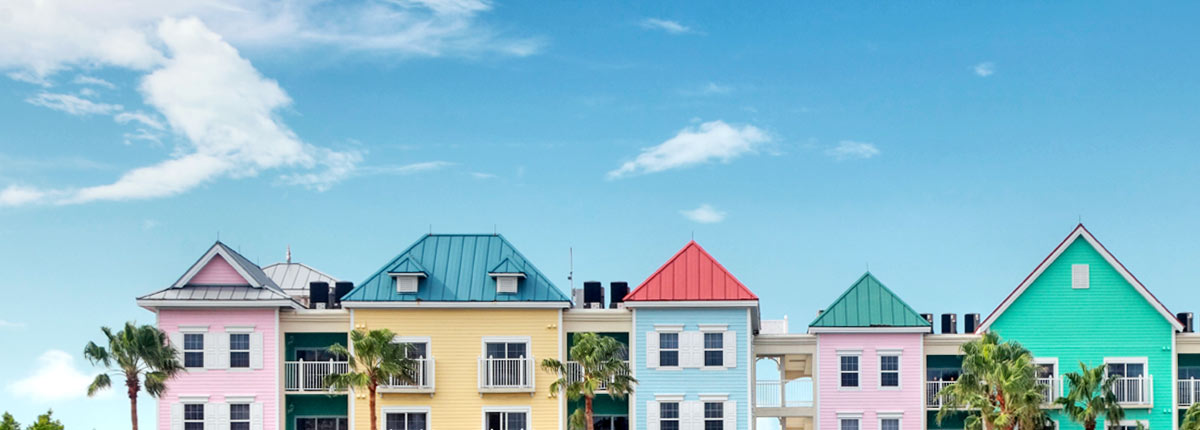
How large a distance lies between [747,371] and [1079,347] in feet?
41.3

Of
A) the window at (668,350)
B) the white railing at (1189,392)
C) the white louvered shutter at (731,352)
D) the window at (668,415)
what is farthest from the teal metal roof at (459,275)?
the white railing at (1189,392)

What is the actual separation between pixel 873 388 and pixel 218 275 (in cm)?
2462

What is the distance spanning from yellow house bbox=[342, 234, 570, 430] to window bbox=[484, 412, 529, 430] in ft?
0.12

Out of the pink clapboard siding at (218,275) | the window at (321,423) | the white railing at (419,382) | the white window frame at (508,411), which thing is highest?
the pink clapboard siding at (218,275)

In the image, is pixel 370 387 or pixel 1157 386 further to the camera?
pixel 1157 386

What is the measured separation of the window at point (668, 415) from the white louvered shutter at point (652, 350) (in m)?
1.43

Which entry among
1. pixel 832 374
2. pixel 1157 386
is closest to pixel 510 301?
pixel 832 374

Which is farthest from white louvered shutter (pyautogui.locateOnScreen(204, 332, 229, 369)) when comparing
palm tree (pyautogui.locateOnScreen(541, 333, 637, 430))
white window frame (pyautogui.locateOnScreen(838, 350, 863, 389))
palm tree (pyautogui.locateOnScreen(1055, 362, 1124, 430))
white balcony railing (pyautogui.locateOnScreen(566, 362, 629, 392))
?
palm tree (pyautogui.locateOnScreen(1055, 362, 1124, 430))

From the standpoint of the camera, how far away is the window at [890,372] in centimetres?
5050

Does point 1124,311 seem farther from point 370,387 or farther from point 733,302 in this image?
point 370,387

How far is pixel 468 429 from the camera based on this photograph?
49219 mm

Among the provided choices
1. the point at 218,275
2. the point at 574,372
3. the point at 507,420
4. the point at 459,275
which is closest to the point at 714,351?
the point at 574,372

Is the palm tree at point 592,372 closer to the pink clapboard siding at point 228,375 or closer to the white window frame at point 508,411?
the white window frame at point 508,411

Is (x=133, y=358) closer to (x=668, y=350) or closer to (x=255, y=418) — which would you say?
(x=255, y=418)
